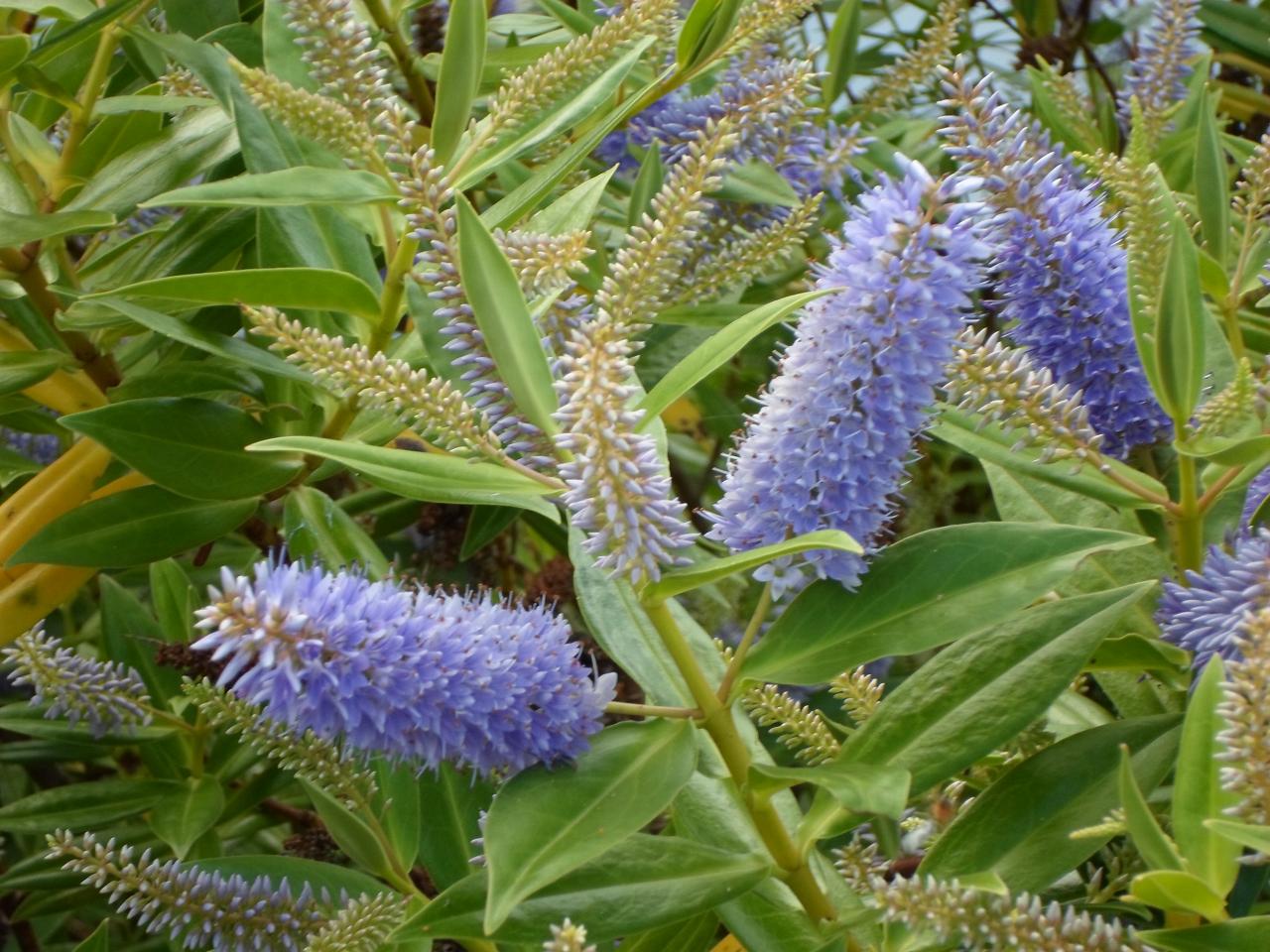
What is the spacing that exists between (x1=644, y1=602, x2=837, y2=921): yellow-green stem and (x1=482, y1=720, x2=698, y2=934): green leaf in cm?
3

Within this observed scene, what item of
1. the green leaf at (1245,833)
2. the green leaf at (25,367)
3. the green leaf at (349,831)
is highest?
the green leaf at (1245,833)

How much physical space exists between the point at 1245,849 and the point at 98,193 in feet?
3.19

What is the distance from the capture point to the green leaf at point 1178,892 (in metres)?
0.70

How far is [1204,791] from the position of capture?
0.75 metres

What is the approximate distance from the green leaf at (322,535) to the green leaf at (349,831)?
0.18 metres

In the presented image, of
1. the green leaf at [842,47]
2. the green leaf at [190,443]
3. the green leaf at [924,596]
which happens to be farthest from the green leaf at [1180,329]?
the green leaf at [842,47]

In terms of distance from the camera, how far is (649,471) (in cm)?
69

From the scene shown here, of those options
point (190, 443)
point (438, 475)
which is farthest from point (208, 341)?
point (438, 475)

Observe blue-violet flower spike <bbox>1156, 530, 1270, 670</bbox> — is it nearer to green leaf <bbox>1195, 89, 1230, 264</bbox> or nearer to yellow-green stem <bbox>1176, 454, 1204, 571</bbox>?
yellow-green stem <bbox>1176, 454, 1204, 571</bbox>

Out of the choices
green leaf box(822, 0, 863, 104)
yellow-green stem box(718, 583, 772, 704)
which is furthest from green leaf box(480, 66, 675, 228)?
green leaf box(822, 0, 863, 104)

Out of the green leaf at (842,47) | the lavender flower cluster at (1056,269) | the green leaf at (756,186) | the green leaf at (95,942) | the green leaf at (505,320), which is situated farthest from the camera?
the green leaf at (842,47)

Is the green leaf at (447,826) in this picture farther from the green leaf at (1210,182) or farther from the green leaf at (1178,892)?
the green leaf at (1210,182)

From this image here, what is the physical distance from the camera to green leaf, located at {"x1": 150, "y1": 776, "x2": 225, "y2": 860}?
126 cm

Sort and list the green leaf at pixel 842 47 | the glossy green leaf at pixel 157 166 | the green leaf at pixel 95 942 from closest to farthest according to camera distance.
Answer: the green leaf at pixel 95 942 < the glossy green leaf at pixel 157 166 < the green leaf at pixel 842 47
